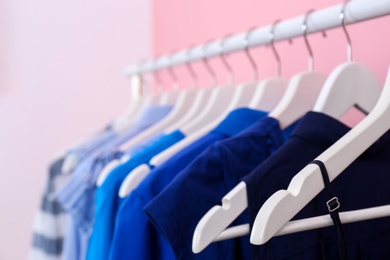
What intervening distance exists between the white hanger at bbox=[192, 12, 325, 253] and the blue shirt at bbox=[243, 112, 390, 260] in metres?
0.02

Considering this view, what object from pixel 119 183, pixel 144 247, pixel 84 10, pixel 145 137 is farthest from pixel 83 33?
pixel 144 247

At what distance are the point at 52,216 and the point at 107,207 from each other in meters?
0.38

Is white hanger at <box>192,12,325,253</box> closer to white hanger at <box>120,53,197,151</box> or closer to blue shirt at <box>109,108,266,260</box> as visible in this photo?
blue shirt at <box>109,108,266,260</box>

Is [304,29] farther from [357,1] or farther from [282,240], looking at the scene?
[282,240]

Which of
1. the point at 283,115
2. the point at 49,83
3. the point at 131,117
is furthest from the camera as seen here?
the point at 49,83

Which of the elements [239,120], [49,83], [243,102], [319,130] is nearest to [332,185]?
[319,130]

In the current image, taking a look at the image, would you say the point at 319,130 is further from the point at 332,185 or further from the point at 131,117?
the point at 131,117

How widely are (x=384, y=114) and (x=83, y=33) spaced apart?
4.80ft

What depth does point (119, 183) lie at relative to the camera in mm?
916

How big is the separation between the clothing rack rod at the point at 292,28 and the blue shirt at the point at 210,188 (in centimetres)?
16

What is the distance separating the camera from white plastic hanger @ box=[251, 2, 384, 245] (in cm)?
56

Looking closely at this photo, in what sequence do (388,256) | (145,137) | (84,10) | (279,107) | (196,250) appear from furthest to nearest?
(84,10), (145,137), (279,107), (388,256), (196,250)

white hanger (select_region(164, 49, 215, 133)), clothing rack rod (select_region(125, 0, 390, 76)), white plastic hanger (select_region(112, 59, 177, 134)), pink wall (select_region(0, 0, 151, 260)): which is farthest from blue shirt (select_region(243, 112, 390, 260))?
pink wall (select_region(0, 0, 151, 260))

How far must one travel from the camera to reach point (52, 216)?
4.07 ft
